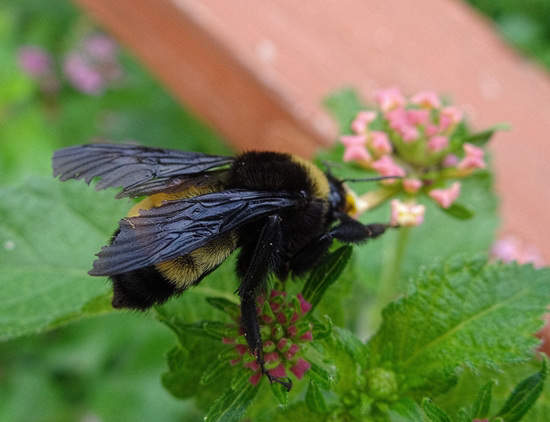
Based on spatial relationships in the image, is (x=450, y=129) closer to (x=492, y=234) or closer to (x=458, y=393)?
(x=492, y=234)

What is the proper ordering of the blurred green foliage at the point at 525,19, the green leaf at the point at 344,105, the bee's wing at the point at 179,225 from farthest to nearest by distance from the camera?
the blurred green foliage at the point at 525,19 → the green leaf at the point at 344,105 → the bee's wing at the point at 179,225

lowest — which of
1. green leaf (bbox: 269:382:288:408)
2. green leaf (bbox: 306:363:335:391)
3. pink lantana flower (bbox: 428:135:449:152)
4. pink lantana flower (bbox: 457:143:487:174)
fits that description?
green leaf (bbox: 269:382:288:408)

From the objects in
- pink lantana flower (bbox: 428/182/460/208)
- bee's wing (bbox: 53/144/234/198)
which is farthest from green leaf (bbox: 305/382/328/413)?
pink lantana flower (bbox: 428/182/460/208)

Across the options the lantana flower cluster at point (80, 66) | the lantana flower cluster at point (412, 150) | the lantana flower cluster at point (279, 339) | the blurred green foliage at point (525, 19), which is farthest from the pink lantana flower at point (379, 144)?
the lantana flower cluster at point (80, 66)

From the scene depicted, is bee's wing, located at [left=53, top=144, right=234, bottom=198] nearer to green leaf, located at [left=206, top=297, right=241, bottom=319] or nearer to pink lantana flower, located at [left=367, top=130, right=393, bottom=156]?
green leaf, located at [left=206, top=297, right=241, bottom=319]

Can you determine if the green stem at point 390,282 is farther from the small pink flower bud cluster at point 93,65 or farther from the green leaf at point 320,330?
the small pink flower bud cluster at point 93,65
